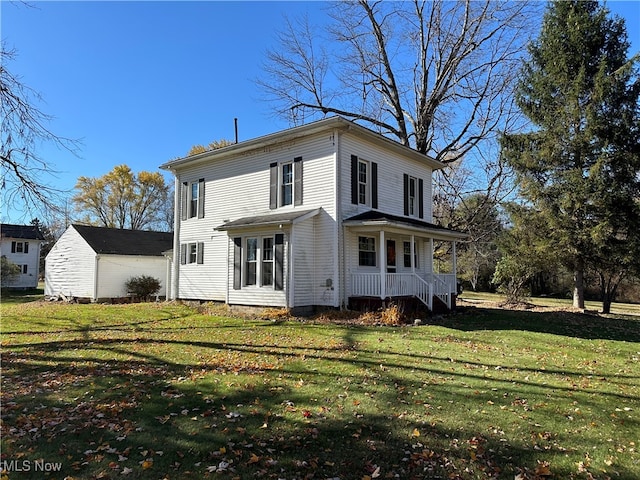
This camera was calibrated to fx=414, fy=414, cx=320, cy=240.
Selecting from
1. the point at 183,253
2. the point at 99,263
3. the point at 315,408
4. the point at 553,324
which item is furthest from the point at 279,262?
the point at 99,263

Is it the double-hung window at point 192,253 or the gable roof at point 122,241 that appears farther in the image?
the gable roof at point 122,241

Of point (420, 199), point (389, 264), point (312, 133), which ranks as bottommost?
point (389, 264)

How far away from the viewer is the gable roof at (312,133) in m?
13.6

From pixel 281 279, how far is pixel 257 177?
4611 mm

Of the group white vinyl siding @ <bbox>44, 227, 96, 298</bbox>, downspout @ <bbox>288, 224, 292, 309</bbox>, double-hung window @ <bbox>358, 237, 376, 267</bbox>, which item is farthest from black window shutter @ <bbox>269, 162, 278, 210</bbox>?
Answer: white vinyl siding @ <bbox>44, 227, 96, 298</bbox>

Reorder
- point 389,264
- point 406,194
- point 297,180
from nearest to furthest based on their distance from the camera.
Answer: point 297,180, point 389,264, point 406,194

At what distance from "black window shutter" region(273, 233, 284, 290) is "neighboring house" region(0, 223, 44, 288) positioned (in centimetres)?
3062

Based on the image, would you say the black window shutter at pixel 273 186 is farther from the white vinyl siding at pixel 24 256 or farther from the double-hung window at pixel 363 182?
the white vinyl siding at pixel 24 256

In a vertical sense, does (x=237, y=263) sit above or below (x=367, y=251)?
below

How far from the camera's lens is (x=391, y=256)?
51.9 ft

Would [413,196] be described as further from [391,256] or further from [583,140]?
[583,140]

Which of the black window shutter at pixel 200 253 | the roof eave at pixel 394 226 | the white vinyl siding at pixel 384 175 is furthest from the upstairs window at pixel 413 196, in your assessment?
the black window shutter at pixel 200 253

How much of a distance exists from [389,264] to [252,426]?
38.7 feet

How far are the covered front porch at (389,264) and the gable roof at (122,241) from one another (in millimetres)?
14769
